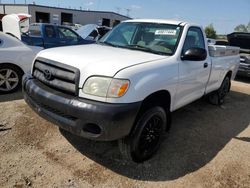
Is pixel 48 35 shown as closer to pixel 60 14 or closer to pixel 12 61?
pixel 12 61

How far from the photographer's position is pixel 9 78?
577cm

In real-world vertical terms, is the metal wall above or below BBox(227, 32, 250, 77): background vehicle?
above

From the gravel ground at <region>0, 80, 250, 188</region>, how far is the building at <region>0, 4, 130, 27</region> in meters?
35.4

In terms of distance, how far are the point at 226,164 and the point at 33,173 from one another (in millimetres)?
2576

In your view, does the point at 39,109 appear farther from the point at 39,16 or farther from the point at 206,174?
the point at 39,16

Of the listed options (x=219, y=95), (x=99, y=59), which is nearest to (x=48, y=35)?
(x=219, y=95)

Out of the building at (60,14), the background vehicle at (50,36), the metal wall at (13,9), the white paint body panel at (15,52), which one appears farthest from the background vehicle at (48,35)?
the metal wall at (13,9)

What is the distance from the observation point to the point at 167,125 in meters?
3.98

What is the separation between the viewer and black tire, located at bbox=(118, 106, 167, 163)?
3.17m

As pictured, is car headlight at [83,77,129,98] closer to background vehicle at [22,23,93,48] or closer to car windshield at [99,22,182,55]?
car windshield at [99,22,182,55]

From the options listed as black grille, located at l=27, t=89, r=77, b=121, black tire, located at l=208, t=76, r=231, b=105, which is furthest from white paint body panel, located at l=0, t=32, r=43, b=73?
black tire, located at l=208, t=76, r=231, b=105

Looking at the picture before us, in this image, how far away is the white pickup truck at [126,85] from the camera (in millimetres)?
2820

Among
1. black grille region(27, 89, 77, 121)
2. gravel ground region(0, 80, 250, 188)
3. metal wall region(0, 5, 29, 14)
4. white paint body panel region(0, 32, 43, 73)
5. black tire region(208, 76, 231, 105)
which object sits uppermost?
metal wall region(0, 5, 29, 14)

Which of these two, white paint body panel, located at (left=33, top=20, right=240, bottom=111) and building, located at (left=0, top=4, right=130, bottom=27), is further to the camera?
building, located at (left=0, top=4, right=130, bottom=27)
